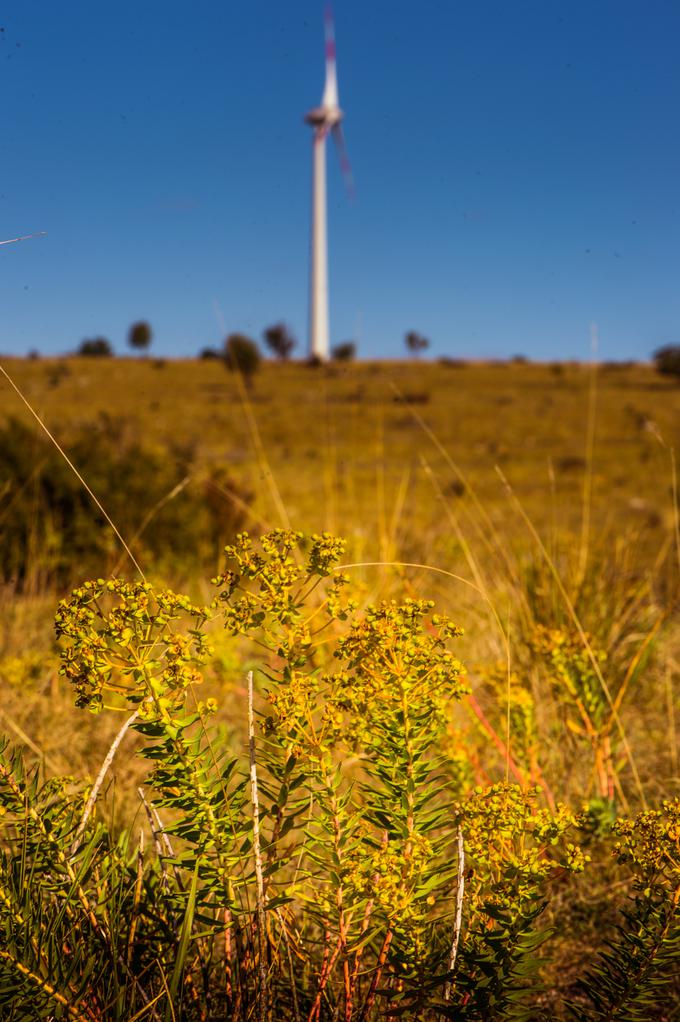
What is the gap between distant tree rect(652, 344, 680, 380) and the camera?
38125 millimetres

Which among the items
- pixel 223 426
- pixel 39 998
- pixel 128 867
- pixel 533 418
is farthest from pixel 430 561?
pixel 533 418

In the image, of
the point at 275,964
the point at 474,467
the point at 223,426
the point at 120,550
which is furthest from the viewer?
the point at 223,426

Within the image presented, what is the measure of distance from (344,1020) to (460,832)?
1.22 ft

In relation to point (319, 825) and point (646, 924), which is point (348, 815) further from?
point (646, 924)

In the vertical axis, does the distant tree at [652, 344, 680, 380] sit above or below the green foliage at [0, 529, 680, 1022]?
above

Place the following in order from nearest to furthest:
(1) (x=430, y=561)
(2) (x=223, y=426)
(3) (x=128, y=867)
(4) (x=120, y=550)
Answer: (3) (x=128, y=867)
(1) (x=430, y=561)
(4) (x=120, y=550)
(2) (x=223, y=426)

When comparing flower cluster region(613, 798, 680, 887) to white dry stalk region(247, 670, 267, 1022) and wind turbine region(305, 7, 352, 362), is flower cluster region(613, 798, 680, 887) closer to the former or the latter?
white dry stalk region(247, 670, 267, 1022)

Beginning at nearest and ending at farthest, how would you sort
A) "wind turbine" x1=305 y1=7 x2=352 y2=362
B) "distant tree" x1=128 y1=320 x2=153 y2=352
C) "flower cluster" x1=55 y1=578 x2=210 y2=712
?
"flower cluster" x1=55 y1=578 x2=210 y2=712 < "wind turbine" x1=305 y1=7 x2=352 y2=362 < "distant tree" x1=128 y1=320 x2=153 y2=352

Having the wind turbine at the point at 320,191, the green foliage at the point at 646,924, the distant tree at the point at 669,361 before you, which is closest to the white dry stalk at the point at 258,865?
the green foliage at the point at 646,924

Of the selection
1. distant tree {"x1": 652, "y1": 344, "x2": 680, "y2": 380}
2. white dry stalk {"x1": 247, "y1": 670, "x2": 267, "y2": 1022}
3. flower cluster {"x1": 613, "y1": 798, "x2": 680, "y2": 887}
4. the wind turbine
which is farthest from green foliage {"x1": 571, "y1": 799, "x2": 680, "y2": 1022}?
distant tree {"x1": 652, "y1": 344, "x2": 680, "y2": 380}

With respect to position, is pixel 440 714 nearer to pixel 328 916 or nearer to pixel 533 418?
pixel 328 916

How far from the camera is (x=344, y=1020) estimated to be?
107 cm

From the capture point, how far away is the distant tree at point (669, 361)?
125 feet

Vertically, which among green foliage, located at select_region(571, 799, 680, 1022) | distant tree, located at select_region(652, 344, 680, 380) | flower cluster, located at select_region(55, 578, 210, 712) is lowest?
green foliage, located at select_region(571, 799, 680, 1022)
